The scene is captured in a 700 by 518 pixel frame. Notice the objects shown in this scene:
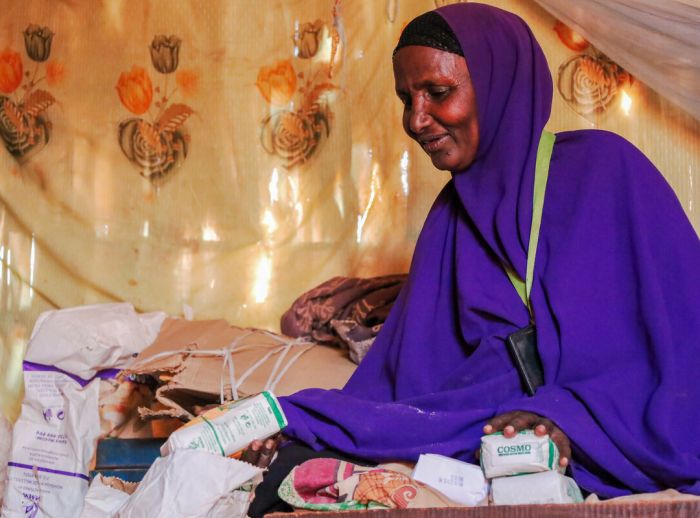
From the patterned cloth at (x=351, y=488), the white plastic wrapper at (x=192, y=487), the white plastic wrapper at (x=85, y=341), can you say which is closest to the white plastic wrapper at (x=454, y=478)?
the patterned cloth at (x=351, y=488)

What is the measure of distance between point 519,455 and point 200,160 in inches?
71.7

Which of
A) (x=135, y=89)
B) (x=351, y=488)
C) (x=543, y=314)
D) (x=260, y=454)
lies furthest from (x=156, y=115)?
(x=351, y=488)

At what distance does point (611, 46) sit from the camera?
2.37m

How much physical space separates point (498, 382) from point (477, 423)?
0.09 meters

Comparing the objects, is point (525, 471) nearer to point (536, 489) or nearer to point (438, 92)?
point (536, 489)

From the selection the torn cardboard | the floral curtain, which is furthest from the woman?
the floral curtain

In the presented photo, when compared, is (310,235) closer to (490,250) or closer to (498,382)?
(490,250)

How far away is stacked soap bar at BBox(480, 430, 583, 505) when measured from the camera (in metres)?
1.33

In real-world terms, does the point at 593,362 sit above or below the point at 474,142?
below

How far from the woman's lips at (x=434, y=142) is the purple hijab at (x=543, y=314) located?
0.25ft

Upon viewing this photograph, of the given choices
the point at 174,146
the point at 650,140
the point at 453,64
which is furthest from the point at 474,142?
the point at 174,146

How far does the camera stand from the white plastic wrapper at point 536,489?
→ 4.33 feet

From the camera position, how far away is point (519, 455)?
137 centimetres

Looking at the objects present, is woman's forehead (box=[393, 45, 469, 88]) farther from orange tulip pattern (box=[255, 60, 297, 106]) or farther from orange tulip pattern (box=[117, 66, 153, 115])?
orange tulip pattern (box=[117, 66, 153, 115])
